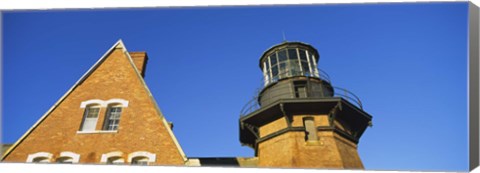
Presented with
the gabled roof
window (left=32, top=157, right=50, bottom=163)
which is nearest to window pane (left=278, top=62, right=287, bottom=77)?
the gabled roof

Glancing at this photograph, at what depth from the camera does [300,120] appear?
45.3 ft

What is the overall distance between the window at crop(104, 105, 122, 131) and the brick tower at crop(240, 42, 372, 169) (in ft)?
16.5

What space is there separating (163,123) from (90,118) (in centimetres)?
277

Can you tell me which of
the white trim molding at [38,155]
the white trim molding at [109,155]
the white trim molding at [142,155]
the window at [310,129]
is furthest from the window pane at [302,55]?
the white trim molding at [38,155]

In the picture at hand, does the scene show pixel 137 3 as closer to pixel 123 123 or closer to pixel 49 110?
pixel 123 123

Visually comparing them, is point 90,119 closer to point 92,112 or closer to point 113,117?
point 92,112

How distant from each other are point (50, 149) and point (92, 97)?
2364mm

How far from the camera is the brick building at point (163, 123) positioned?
11648 millimetres

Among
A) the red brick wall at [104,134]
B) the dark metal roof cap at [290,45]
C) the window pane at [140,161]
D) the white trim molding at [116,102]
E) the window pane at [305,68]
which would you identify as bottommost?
the window pane at [140,161]

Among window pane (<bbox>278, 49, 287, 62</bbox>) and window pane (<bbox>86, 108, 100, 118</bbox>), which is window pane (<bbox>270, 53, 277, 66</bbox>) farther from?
window pane (<bbox>86, 108, 100, 118</bbox>)

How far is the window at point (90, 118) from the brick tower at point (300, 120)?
5.76 m

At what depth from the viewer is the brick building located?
11.6m

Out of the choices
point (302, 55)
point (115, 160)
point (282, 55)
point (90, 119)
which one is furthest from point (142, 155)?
point (302, 55)

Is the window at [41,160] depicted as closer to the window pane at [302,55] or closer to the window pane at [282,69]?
the window pane at [282,69]
